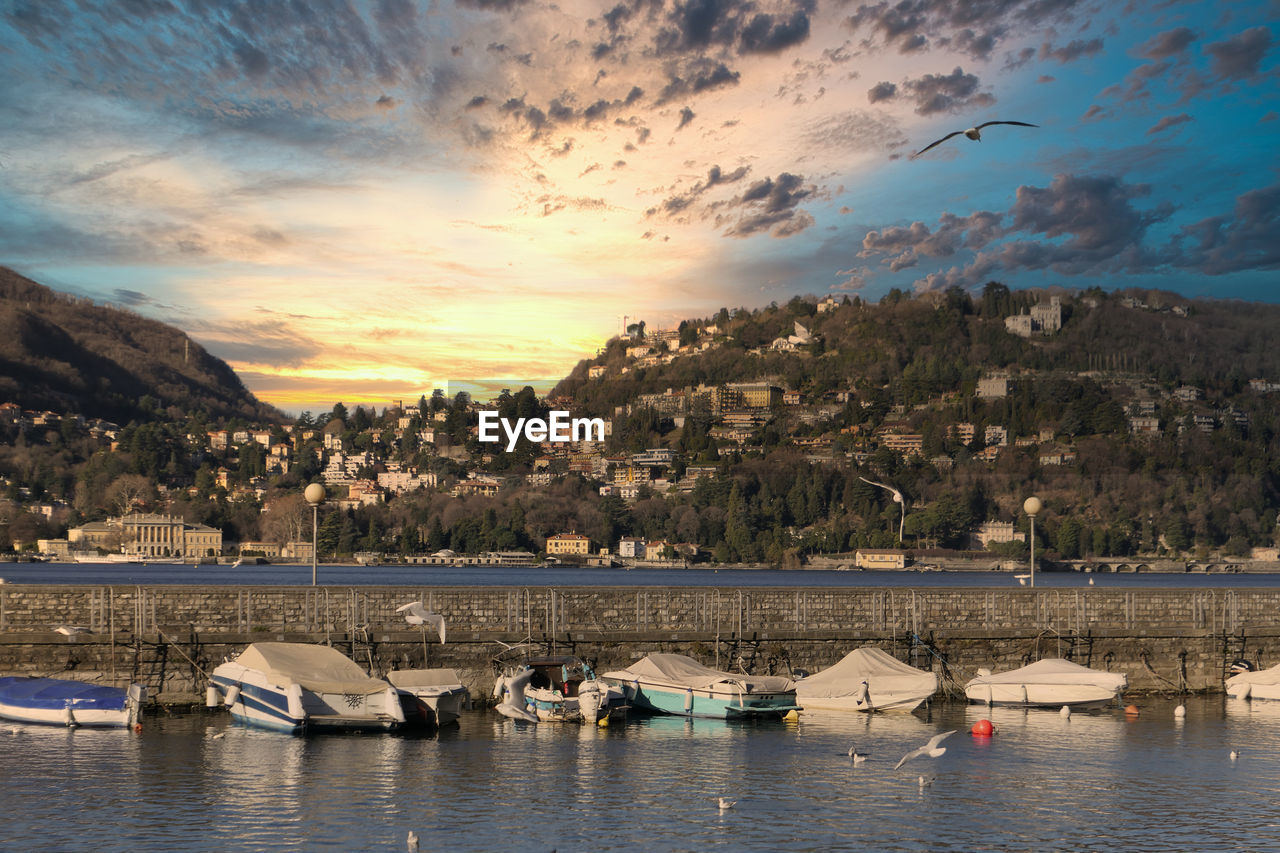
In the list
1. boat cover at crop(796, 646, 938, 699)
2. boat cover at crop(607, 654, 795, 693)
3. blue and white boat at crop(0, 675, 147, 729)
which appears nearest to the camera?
blue and white boat at crop(0, 675, 147, 729)

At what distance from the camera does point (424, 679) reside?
84.7 feet

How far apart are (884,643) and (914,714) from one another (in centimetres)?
200

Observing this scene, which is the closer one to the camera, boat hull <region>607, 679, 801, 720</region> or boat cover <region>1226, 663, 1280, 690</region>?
boat hull <region>607, 679, 801, 720</region>

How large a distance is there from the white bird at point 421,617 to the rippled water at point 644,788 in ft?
7.05

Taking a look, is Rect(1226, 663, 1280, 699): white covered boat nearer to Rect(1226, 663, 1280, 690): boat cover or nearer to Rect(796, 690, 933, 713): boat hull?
Rect(1226, 663, 1280, 690): boat cover

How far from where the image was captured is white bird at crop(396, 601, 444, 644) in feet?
88.4

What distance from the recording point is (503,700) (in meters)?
27.1

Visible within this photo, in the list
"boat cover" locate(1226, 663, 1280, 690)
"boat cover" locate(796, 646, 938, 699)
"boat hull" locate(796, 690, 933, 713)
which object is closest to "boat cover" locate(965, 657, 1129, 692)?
"boat cover" locate(796, 646, 938, 699)

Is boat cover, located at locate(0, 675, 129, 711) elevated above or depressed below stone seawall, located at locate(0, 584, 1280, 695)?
below

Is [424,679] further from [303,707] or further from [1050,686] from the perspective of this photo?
[1050,686]

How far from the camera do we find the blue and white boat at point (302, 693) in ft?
79.8

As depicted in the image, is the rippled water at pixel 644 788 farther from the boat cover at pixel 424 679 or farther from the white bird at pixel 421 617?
the white bird at pixel 421 617

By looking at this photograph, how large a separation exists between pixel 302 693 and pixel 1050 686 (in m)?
16.9

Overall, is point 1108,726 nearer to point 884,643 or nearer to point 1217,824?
point 884,643
